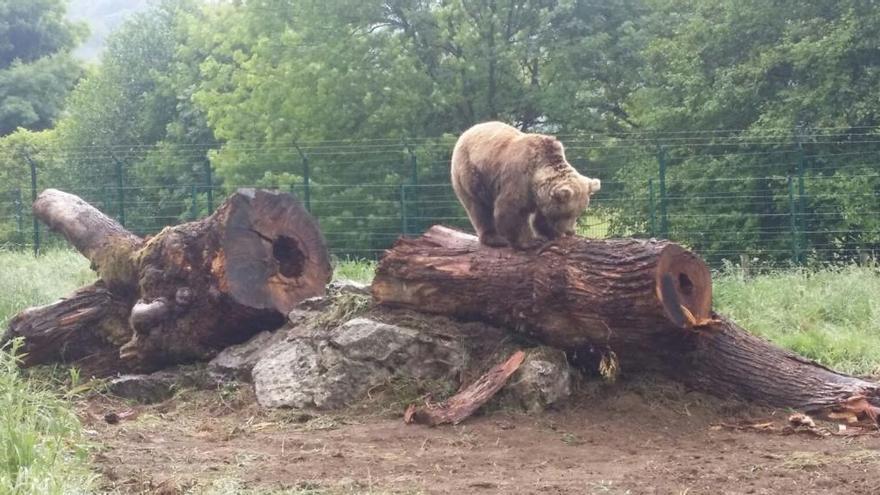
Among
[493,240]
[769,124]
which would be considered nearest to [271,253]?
[493,240]

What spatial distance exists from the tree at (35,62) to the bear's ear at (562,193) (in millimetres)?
36021

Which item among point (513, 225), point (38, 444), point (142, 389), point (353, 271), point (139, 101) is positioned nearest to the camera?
point (38, 444)

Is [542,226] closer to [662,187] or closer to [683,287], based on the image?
[683,287]

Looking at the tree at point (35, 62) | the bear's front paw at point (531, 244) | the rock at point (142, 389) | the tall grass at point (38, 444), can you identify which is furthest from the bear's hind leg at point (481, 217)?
the tree at point (35, 62)

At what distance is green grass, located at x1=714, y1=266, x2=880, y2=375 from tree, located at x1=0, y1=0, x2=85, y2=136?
33.5 meters

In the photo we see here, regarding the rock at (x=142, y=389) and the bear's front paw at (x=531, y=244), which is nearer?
the bear's front paw at (x=531, y=244)

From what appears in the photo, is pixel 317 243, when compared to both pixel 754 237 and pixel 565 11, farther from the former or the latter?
pixel 565 11

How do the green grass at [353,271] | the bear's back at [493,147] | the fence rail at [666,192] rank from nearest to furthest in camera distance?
the bear's back at [493,147]
the green grass at [353,271]
the fence rail at [666,192]

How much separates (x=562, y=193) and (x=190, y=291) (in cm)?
308

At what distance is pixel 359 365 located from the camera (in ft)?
25.0

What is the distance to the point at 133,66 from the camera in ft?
113

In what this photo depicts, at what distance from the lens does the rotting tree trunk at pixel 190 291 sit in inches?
329

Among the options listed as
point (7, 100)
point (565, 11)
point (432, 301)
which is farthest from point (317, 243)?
point (7, 100)

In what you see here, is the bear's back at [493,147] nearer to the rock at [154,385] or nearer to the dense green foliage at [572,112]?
the rock at [154,385]
